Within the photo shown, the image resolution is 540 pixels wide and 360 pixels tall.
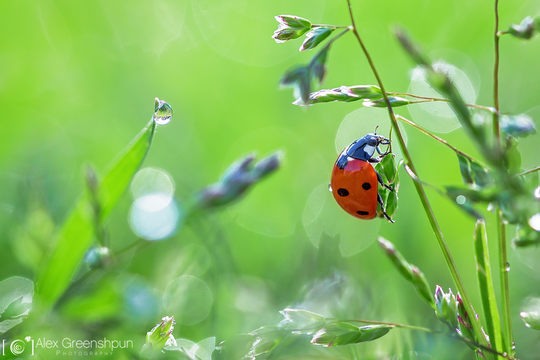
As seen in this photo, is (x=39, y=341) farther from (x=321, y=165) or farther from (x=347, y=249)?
(x=321, y=165)

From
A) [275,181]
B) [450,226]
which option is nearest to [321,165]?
Result: [275,181]

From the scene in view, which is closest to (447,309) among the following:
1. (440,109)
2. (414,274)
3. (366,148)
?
(414,274)

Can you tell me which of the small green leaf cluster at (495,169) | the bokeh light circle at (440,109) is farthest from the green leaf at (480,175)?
the bokeh light circle at (440,109)

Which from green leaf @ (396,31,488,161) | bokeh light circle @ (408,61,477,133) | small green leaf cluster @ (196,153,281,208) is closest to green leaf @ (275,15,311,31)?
small green leaf cluster @ (196,153,281,208)

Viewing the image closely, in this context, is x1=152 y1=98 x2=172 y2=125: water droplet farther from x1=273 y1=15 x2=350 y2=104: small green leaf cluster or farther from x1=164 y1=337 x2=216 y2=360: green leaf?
x1=164 y1=337 x2=216 y2=360: green leaf

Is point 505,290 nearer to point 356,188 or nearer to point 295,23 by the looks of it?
point 295,23

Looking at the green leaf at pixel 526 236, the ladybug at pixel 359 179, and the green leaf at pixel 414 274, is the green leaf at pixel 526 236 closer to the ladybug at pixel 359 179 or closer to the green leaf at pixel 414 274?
the green leaf at pixel 414 274

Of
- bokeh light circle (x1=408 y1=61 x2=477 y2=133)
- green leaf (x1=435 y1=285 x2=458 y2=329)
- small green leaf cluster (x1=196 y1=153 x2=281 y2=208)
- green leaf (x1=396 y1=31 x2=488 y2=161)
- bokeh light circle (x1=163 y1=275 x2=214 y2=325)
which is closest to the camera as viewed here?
green leaf (x1=396 y1=31 x2=488 y2=161)

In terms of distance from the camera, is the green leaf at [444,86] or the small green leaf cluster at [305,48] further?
the small green leaf cluster at [305,48]

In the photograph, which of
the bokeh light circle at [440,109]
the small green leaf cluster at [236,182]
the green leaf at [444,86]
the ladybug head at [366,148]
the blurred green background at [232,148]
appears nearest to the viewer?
the green leaf at [444,86]
